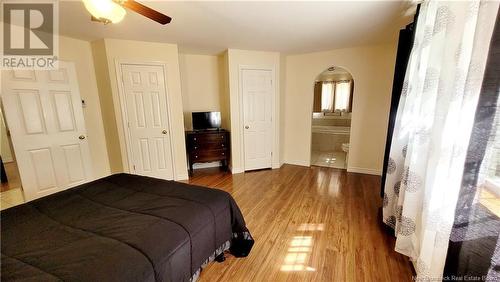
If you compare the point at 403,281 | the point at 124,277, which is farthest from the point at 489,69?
the point at 124,277

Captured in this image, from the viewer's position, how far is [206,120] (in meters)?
3.87

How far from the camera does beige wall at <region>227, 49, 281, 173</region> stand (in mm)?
3582

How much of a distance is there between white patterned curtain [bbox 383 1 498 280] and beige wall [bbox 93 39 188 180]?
10.1 feet

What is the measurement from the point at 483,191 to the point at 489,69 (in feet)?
1.78

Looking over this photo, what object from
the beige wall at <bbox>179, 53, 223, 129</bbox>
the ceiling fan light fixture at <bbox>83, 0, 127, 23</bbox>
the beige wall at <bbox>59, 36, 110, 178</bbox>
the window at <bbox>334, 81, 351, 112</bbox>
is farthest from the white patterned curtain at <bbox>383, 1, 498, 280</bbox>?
the window at <bbox>334, 81, 351, 112</bbox>

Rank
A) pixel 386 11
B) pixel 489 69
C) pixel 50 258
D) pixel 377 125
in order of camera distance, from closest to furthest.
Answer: pixel 489 69 → pixel 50 258 → pixel 386 11 → pixel 377 125

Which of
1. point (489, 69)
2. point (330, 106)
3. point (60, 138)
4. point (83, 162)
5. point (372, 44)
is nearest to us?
point (489, 69)

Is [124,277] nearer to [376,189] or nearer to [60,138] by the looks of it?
[60,138]

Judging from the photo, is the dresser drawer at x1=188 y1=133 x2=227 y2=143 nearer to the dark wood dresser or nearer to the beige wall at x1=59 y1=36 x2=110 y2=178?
the dark wood dresser

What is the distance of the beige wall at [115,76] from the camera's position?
291cm

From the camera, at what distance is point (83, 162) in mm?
3008

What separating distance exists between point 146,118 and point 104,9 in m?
2.22

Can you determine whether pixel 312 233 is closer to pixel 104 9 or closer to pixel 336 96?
pixel 104 9

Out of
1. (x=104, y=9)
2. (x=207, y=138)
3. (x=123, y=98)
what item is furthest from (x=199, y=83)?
(x=104, y=9)
